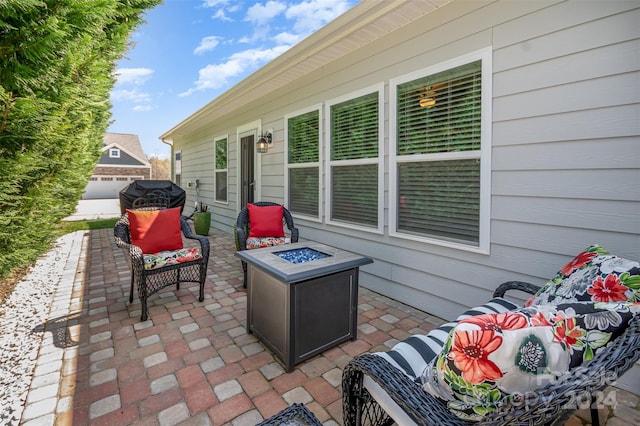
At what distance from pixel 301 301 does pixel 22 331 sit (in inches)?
98.3

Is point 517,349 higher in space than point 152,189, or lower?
lower

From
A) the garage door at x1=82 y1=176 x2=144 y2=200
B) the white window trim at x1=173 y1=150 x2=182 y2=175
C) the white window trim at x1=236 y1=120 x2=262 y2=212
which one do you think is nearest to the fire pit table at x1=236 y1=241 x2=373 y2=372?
the white window trim at x1=236 y1=120 x2=262 y2=212

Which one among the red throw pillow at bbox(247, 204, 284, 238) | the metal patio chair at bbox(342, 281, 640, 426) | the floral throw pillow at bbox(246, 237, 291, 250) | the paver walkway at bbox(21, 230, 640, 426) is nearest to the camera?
the metal patio chair at bbox(342, 281, 640, 426)

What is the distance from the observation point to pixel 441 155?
2.86 meters

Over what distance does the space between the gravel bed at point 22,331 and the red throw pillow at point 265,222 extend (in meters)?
2.21

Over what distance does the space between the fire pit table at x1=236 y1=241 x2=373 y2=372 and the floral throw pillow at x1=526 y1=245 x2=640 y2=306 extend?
4.07ft

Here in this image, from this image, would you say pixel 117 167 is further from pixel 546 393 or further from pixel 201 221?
pixel 546 393

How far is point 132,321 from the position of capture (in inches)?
111

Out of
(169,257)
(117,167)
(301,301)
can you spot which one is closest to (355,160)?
(301,301)

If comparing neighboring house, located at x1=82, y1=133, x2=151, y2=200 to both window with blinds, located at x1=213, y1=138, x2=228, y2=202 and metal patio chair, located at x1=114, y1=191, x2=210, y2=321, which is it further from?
metal patio chair, located at x1=114, y1=191, x2=210, y2=321

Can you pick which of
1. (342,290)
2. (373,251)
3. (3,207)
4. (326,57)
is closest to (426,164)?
(373,251)

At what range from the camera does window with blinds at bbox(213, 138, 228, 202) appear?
7508 millimetres

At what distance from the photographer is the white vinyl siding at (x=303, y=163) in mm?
4434

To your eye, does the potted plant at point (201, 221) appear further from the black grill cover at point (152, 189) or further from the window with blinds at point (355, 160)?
the window with blinds at point (355, 160)
